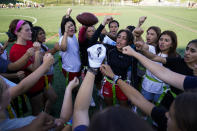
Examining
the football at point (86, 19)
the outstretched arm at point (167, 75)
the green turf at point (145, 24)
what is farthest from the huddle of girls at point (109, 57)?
the green turf at point (145, 24)

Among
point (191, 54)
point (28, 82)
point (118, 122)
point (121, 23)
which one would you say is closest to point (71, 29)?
point (28, 82)

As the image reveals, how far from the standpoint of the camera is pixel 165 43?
9.29ft

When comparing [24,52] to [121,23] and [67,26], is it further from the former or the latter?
[121,23]

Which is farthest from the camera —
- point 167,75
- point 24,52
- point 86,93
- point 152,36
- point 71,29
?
point 152,36

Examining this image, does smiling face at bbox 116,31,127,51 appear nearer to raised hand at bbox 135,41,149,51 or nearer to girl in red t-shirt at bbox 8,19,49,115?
raised hand at bbox 135,41,149,51


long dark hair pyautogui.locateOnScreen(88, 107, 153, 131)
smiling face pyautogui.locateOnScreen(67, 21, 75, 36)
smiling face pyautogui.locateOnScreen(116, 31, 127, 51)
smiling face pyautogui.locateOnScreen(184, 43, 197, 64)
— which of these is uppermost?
smiling face pyautogui.locateOnScreen(67, 21, 75, 36)

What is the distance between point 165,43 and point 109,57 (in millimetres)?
1135

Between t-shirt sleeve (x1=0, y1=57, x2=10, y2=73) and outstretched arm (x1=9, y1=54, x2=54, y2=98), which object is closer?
outstretched arm (x1=9, y1=54, x2=54, y2=98)

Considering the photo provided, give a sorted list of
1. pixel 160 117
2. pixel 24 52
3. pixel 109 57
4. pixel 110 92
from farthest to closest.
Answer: pixel 109 57, pixel 110 92, pixel 24 52, pixel 160 117

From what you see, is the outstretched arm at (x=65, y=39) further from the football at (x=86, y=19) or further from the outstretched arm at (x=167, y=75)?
the outstretched arm at (x=167, y=75)

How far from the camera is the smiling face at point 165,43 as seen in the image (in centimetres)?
282

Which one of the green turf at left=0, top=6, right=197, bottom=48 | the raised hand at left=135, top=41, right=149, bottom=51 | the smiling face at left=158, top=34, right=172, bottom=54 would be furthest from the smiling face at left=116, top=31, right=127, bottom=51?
the green turf at left=0, top=6, right=197, bottom=48

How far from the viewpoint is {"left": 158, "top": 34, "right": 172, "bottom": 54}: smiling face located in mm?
2820

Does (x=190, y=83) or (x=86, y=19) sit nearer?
(x=190, y=83)
